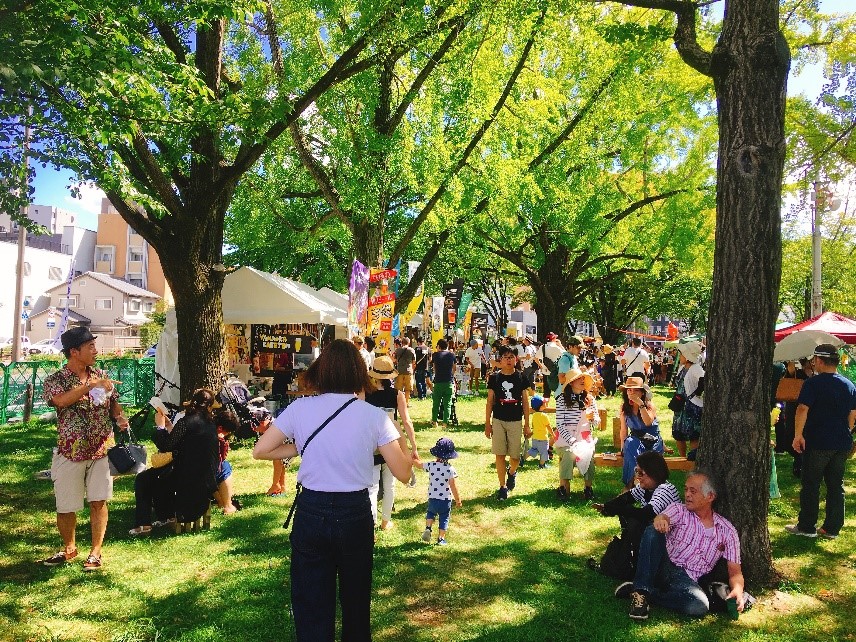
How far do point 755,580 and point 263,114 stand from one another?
7878 millimetres

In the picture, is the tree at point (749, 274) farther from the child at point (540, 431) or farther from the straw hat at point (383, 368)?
the child at point (540, 431)

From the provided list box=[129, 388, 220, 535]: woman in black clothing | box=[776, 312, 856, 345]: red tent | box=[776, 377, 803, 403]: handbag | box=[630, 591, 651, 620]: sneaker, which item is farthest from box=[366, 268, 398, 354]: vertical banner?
box=[776, 312, 856, 345]: red tent

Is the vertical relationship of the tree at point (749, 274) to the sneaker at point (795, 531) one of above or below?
above

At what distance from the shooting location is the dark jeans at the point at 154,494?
605cm

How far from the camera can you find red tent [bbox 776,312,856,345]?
1405 centimetres

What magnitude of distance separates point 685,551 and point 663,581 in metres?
0.29

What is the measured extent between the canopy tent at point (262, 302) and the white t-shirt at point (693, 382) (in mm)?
8956

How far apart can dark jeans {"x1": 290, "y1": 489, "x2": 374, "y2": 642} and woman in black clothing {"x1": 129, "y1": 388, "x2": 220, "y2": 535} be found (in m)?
3.45

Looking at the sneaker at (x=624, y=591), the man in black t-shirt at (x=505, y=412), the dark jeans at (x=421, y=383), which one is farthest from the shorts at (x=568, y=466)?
the dark jeans at (x=421, y=383)

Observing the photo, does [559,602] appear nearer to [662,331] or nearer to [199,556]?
[199,556]

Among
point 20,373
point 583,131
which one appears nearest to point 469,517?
point 20,373

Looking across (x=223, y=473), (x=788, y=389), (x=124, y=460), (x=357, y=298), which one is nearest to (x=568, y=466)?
(x=223, y=473)

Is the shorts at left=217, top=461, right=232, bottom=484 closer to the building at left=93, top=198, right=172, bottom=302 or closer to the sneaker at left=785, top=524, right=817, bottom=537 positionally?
the sneaker at left=785, top=524, right=817, bottom=537

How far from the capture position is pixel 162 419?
6.71m
